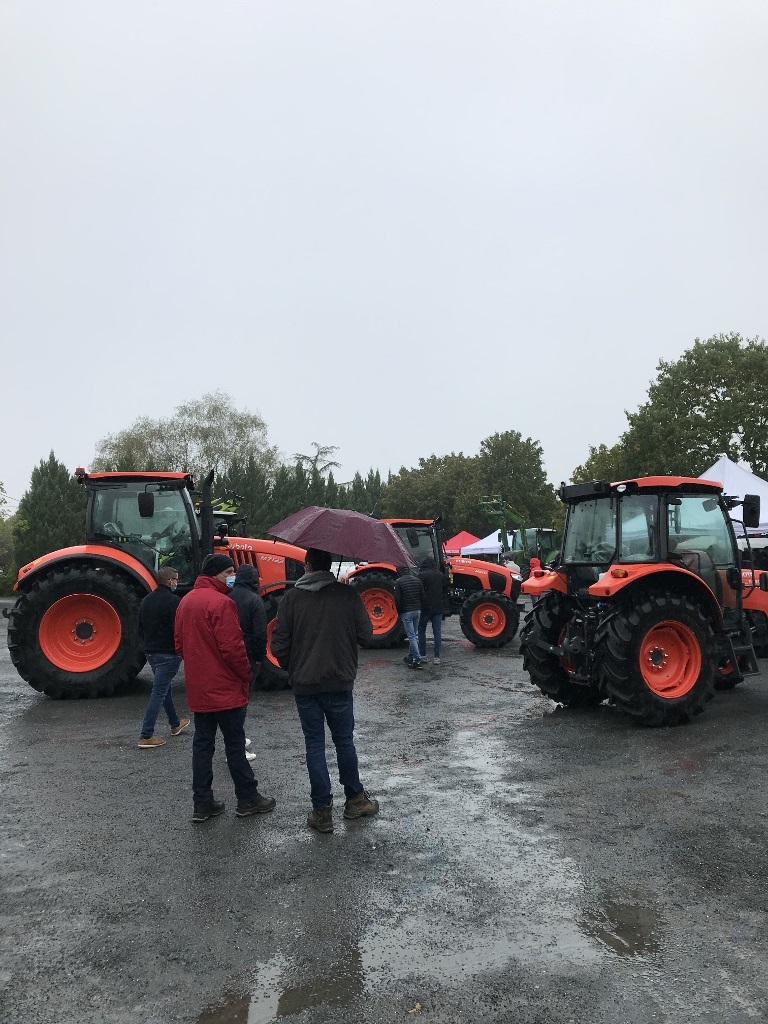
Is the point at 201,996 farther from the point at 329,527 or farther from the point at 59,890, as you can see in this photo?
the point at 329,527

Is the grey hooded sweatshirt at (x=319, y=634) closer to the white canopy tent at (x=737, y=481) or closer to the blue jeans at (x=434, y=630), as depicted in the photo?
the blue jeans at (x=434, y=630)

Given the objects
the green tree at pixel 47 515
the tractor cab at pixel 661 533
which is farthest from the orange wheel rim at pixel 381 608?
the green tree at pixel 47 515

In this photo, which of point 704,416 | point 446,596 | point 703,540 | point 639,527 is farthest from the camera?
point 704,416

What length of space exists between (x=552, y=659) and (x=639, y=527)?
1.73 meters

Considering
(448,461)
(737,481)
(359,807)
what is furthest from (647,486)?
(448,461)

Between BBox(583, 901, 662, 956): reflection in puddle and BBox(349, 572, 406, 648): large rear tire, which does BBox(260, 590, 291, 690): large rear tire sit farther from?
BBox(583, 901, 662, 956): reflection in puddle

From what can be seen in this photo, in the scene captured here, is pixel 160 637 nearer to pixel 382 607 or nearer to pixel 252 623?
pixel 252 623

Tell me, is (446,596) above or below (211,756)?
above

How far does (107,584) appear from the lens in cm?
990

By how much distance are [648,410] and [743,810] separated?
33993mm

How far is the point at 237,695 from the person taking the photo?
17.9 ft

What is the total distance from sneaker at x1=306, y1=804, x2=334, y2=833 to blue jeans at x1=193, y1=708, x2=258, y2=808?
0.51 metres

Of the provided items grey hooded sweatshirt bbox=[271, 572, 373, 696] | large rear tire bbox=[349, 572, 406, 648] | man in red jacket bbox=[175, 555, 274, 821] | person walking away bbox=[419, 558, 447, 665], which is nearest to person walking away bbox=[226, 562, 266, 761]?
man in red jacket bbox=[175, 555, 274, 821]

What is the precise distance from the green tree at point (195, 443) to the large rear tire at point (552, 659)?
4856cm
